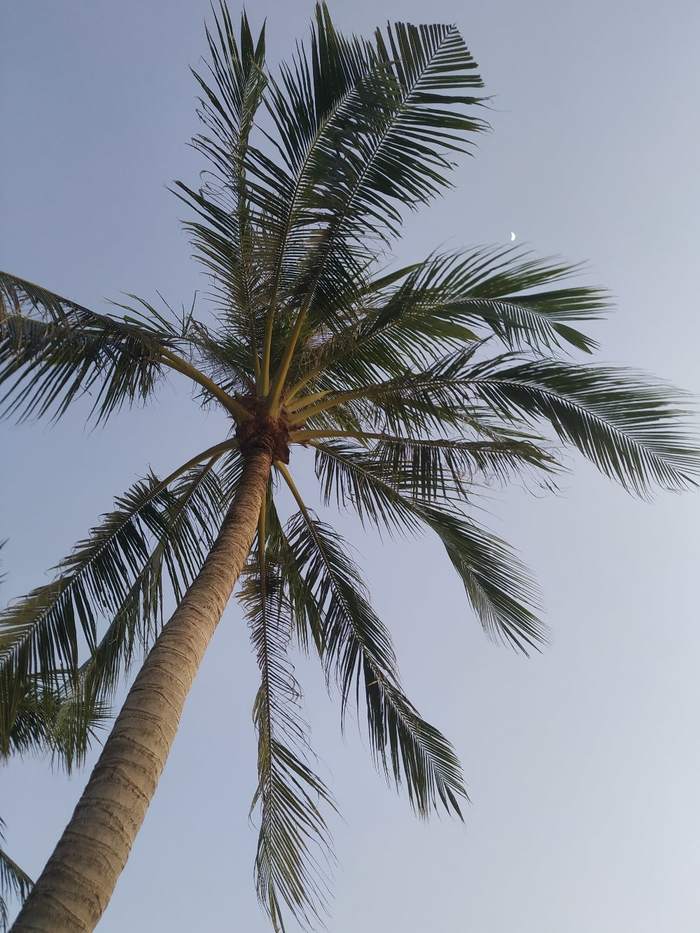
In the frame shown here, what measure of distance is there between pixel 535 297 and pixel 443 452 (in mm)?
1517

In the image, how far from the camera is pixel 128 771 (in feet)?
12.9

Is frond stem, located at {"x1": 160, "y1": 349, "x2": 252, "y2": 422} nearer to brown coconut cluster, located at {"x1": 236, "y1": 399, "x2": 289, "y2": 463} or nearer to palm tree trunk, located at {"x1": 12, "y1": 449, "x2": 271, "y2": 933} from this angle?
brown coconut cluster, located at {"x1": 236, "y1": 399, "x2": 289, "y2": 463}

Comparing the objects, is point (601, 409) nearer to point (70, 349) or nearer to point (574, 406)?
point (574, 406)

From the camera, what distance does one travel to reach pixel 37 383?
6.16 metres

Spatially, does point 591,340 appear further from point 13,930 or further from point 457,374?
point 13,930

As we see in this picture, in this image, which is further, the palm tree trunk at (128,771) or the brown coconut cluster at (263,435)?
the brown coconut cluster at (263,435)

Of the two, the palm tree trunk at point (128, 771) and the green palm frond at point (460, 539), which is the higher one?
the green palm frond at point (460, 539)

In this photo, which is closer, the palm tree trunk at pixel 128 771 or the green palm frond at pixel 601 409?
the palm tree trunk at pixel 128 771

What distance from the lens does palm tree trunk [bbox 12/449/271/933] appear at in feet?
10.7

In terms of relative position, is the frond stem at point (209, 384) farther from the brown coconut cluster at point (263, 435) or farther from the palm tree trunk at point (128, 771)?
the palm tree trunk at point (128, 771)

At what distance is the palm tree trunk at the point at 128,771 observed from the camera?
3.26 metres

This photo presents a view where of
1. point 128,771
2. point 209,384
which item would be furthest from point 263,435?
point 128,771

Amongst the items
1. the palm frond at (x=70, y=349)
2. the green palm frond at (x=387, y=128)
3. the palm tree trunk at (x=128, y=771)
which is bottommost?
the palm tree trunk at (x=128, y=771)

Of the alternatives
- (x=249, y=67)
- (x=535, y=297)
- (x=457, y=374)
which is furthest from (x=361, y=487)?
(x=249, y=67)
